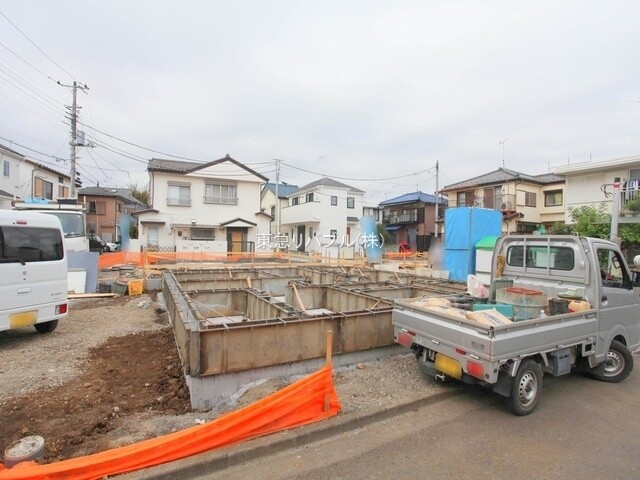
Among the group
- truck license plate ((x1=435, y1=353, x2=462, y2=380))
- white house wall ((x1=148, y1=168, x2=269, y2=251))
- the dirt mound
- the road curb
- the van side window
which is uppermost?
white house wall ((x1=148, y1=168, x2=269, y2=251))

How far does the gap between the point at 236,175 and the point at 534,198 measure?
2089cm

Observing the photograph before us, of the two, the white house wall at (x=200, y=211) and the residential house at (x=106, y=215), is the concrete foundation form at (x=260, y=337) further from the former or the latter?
the residential house at (x=106, y=215)

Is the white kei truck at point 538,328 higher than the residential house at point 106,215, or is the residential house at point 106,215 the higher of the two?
the residential house at point 106,215

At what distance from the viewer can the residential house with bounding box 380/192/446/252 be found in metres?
33.2

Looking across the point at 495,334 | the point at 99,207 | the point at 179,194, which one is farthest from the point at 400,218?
the point at 495,334

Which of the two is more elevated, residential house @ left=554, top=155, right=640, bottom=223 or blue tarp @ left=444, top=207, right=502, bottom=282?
residential house @ left=554, top=155, right=640, bottom=223

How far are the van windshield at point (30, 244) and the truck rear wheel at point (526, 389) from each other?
23.9ft

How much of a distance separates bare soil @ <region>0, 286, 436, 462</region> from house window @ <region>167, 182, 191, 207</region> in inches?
722

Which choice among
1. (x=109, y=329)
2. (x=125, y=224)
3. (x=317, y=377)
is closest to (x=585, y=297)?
(x=317, y=377)

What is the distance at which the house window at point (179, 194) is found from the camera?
2388 cm

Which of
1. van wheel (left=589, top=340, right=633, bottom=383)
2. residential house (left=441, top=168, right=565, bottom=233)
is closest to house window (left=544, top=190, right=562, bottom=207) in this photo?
residential house (left=441, top=168, right=565, bottom=233)

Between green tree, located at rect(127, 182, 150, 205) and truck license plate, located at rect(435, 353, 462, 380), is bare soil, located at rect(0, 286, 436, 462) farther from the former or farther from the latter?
green tree, located at rect(127, 182, 150, 205)

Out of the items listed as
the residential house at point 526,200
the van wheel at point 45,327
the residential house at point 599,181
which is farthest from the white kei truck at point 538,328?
the residential house at point 526,200

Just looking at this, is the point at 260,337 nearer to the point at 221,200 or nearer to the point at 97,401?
the point at 97,401
